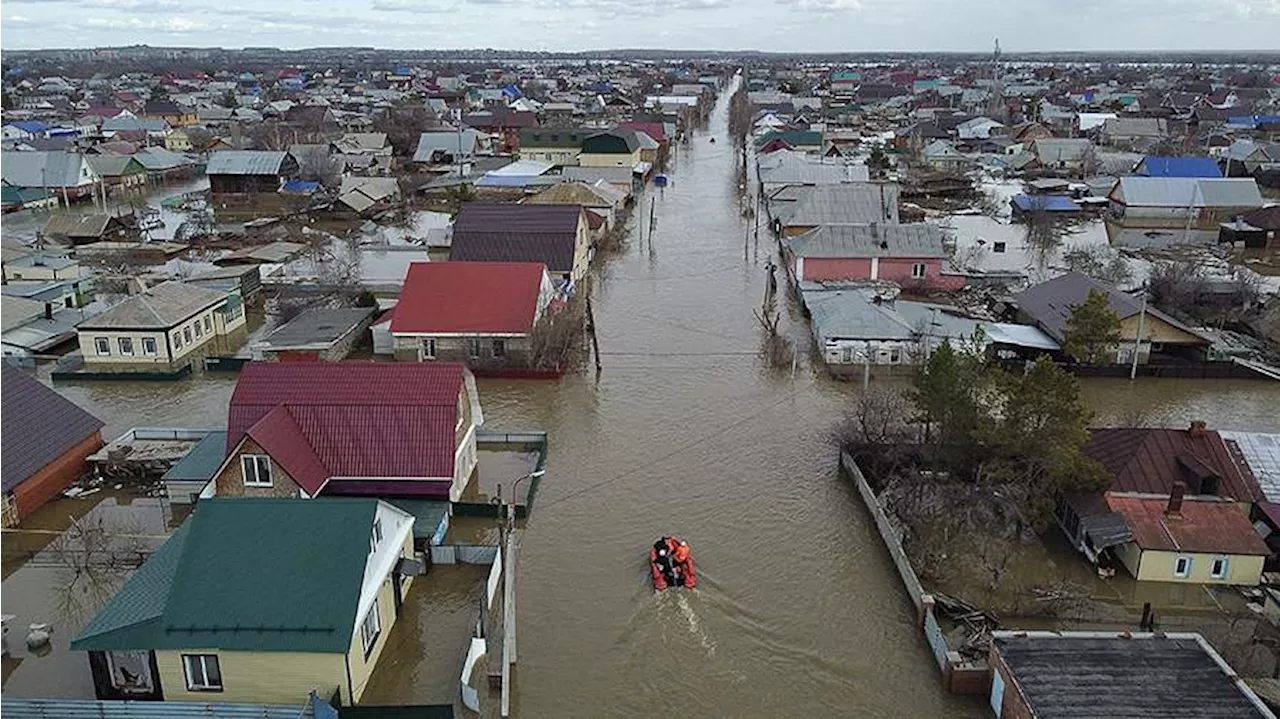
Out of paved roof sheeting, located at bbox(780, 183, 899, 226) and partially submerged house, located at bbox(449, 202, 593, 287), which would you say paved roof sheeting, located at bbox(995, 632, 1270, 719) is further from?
paved roof sheeting, located at bbox(780, 183, 899, 226)

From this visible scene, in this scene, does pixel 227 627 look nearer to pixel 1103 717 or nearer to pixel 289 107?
pixel 1103 717

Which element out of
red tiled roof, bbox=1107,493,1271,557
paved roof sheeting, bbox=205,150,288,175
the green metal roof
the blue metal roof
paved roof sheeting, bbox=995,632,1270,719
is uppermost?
paved roof sheeting, bbox=205,150,288,175

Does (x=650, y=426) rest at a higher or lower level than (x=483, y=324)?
lower

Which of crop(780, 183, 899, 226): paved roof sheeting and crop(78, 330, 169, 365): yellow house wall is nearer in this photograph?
crop(78, 330, 169, 365): yellow house wall

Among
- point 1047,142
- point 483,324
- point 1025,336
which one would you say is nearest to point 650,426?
point 483,324

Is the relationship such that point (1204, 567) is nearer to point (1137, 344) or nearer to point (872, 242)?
point (1137, 344)

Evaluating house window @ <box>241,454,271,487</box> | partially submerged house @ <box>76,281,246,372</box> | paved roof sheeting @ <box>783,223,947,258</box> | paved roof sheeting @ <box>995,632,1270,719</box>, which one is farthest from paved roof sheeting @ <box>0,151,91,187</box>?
paved roof sheeting @ <box>995,632,1270,719</box>
